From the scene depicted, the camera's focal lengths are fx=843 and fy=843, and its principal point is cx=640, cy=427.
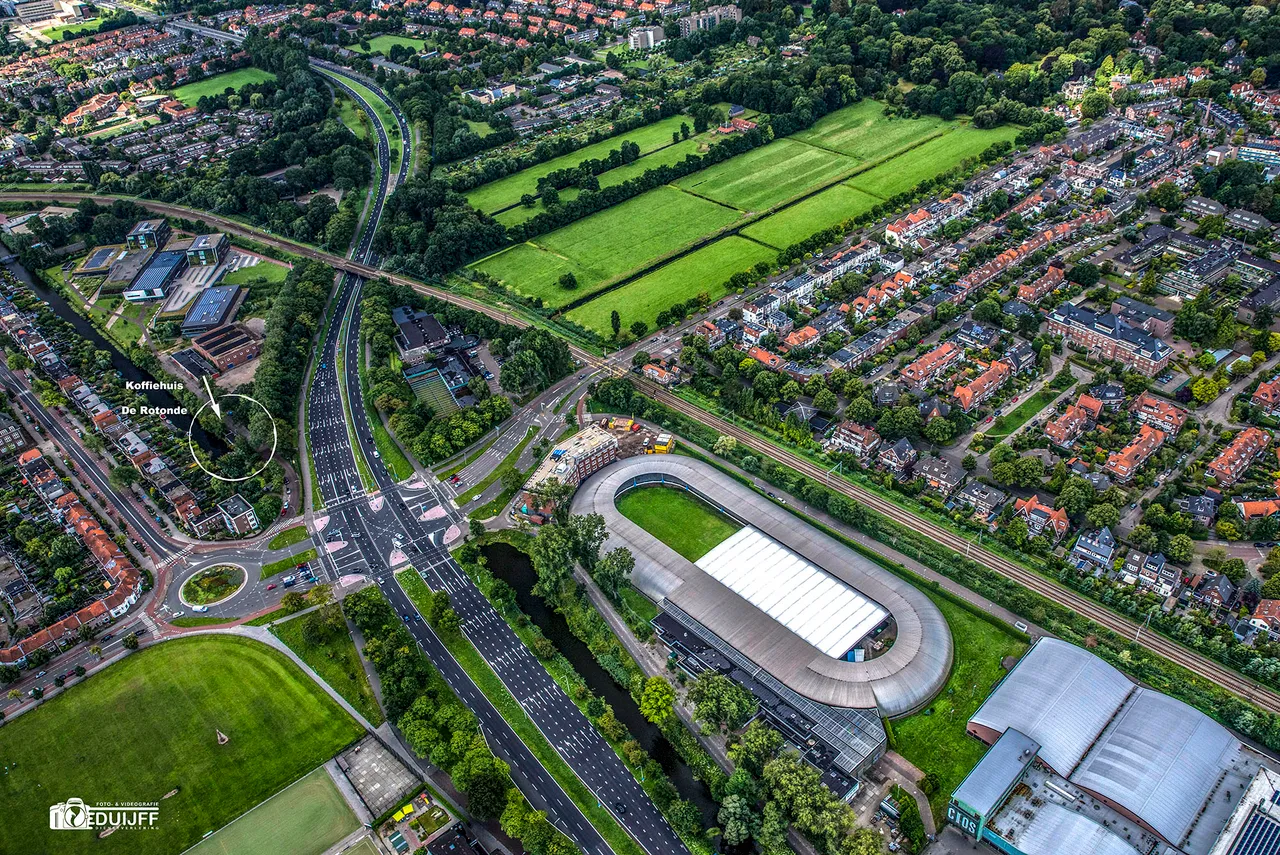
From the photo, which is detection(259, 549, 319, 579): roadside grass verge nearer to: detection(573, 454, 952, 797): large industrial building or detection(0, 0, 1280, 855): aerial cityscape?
detection(0, 0, 1280, 855): aerial cityscape

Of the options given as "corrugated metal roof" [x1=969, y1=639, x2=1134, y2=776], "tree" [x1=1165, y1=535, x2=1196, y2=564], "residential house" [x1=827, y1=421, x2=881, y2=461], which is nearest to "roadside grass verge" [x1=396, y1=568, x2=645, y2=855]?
"corrugated metal roof" [x1=969, y1=639, x2=1134, y2=776]

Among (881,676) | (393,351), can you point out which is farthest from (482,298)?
(881,676)

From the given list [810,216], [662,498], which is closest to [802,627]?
[662,498]

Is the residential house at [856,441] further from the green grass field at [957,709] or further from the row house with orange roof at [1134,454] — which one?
the row house with orange roof at [1134,454]

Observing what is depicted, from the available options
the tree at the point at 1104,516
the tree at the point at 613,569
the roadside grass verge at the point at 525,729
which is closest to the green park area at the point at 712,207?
the tree at the point at 613,569

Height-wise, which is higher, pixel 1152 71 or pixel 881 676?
pixel 1152 71

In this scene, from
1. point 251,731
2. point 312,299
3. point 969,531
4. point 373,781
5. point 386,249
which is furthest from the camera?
point 386,249

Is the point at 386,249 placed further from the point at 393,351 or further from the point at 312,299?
the point at 393,351

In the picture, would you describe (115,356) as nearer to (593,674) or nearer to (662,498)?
(662,498)
